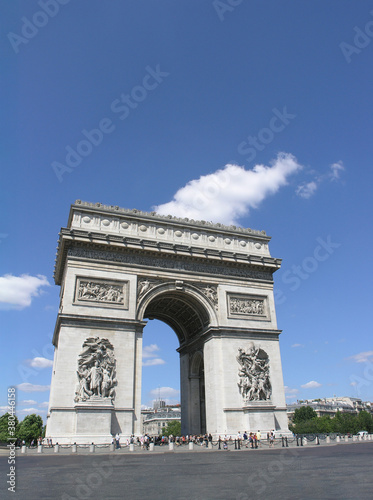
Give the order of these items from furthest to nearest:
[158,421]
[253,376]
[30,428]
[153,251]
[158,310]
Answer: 1. [158,421]
2. [30,428]
3. [158,310]
4. [153,251]
5. [253,376]

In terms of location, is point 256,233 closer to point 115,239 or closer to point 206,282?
point 206,282

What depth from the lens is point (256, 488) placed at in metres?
8.31

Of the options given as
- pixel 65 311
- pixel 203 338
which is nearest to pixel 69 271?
pixel 65 311

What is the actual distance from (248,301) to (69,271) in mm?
13118

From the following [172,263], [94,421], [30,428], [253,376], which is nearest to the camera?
[94,421]

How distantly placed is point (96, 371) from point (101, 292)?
5.08 meters

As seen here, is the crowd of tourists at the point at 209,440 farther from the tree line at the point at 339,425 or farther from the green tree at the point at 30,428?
the tree line at the point at 339,425

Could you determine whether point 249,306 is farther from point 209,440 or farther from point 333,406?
point 333,406

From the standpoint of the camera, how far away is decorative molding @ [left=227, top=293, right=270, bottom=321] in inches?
1181

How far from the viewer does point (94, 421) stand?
23062 mm

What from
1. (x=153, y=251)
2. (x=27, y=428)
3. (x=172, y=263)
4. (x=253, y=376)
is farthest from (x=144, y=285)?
(x=27, y=428)

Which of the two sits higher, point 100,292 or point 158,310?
point 158,310

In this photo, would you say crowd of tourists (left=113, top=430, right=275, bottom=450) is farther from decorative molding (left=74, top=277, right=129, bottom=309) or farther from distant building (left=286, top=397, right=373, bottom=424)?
distant building (left=286, top=397, right=373, bottom=424)

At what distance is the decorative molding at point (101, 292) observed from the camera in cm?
2625
